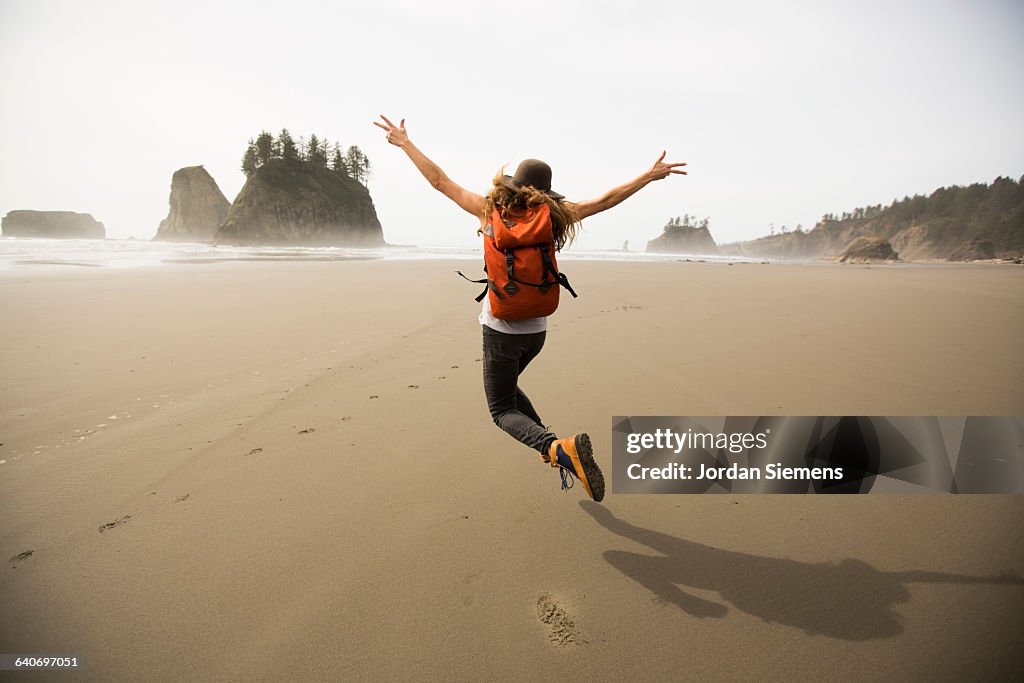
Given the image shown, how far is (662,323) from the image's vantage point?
23.2ft

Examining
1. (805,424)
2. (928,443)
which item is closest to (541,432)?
(805,424)

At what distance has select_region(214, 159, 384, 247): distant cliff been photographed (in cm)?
5900

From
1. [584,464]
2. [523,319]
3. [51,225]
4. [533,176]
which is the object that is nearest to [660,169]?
[533,176]

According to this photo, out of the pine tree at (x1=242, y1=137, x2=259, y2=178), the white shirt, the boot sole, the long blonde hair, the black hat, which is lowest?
the boot sole

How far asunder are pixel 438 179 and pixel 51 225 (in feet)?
540

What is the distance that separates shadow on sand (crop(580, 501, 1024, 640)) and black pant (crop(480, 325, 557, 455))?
0.73 metres

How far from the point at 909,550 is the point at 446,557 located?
93.0 inches

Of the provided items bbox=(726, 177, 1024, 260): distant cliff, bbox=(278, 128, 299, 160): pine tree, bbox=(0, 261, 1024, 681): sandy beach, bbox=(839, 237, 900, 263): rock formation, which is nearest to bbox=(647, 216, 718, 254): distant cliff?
bbox=(726, 177, 1024, 260): distant cliff

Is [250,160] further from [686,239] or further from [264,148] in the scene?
[686,239]

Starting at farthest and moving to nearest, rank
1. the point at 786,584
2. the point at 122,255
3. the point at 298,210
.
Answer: the point at 298,210 < the point at 122,255 < the point at 786,584

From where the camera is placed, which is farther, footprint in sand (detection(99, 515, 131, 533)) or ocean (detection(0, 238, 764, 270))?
ocean (detection(0, 238, 764, 270))

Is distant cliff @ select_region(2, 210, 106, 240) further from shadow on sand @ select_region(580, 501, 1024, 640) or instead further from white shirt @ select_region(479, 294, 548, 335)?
shadow on sand @ select_region(580, 501, 1024, 640)

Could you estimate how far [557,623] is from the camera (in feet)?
5.57

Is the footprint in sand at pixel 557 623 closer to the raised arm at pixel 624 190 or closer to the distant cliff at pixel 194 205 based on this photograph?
the raised arm at pixel 624 190
